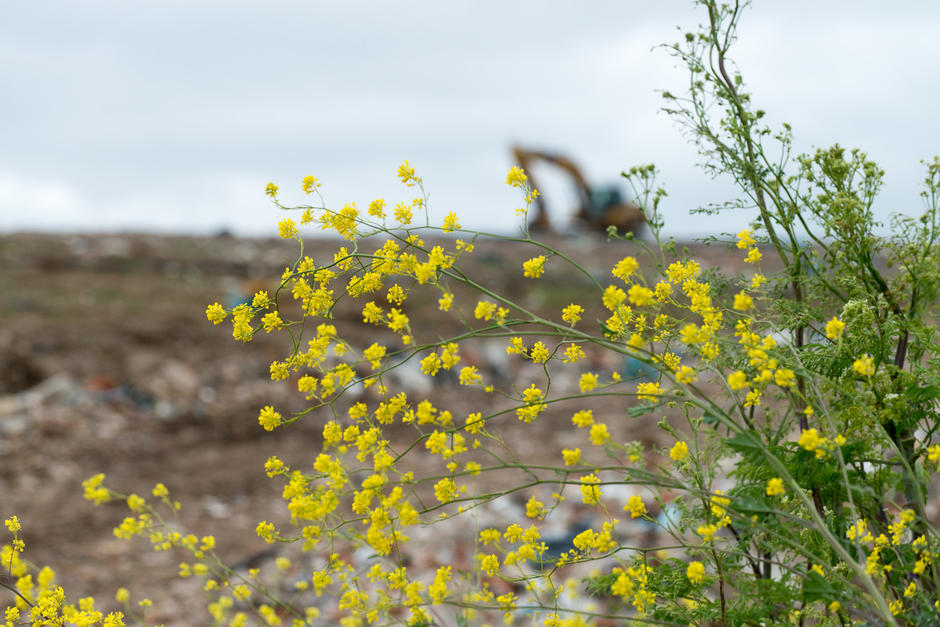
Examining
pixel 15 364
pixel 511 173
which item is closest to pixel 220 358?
pixel 15 364

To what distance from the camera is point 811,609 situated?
1.82 m

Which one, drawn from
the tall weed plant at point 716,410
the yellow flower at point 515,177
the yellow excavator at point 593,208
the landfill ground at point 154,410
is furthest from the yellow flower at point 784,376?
the yellow excavator at point 593,208

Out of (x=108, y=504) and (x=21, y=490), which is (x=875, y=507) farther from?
(x=21, y=490)

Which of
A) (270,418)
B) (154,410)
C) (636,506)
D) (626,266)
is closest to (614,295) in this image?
(626,266)

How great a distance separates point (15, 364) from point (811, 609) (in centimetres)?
817

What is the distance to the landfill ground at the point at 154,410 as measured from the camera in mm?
5367

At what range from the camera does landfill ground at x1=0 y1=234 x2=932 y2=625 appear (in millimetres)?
5367

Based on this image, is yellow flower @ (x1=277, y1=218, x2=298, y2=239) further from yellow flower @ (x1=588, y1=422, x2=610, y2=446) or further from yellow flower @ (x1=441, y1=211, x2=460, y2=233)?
yellow flower @ (x1=588, y1=422, x2=610, y2=446)

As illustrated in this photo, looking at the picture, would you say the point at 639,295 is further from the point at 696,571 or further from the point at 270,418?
the point at 270,418

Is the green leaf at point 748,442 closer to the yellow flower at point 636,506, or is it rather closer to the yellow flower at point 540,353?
the yellow flower at point 636,506

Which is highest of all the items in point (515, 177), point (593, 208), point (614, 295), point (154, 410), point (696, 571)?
point (593, 208)

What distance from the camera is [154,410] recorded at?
7.76 metres

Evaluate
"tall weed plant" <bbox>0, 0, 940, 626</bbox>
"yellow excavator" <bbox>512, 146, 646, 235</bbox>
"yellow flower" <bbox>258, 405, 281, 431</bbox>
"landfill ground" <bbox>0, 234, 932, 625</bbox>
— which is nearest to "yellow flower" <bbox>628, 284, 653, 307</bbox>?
"tall weed plant" <bbox>0, 0, 940, 626</bbox>

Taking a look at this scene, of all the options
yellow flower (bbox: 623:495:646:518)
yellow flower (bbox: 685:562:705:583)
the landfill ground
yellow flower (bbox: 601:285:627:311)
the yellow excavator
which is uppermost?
the yellow excavator
